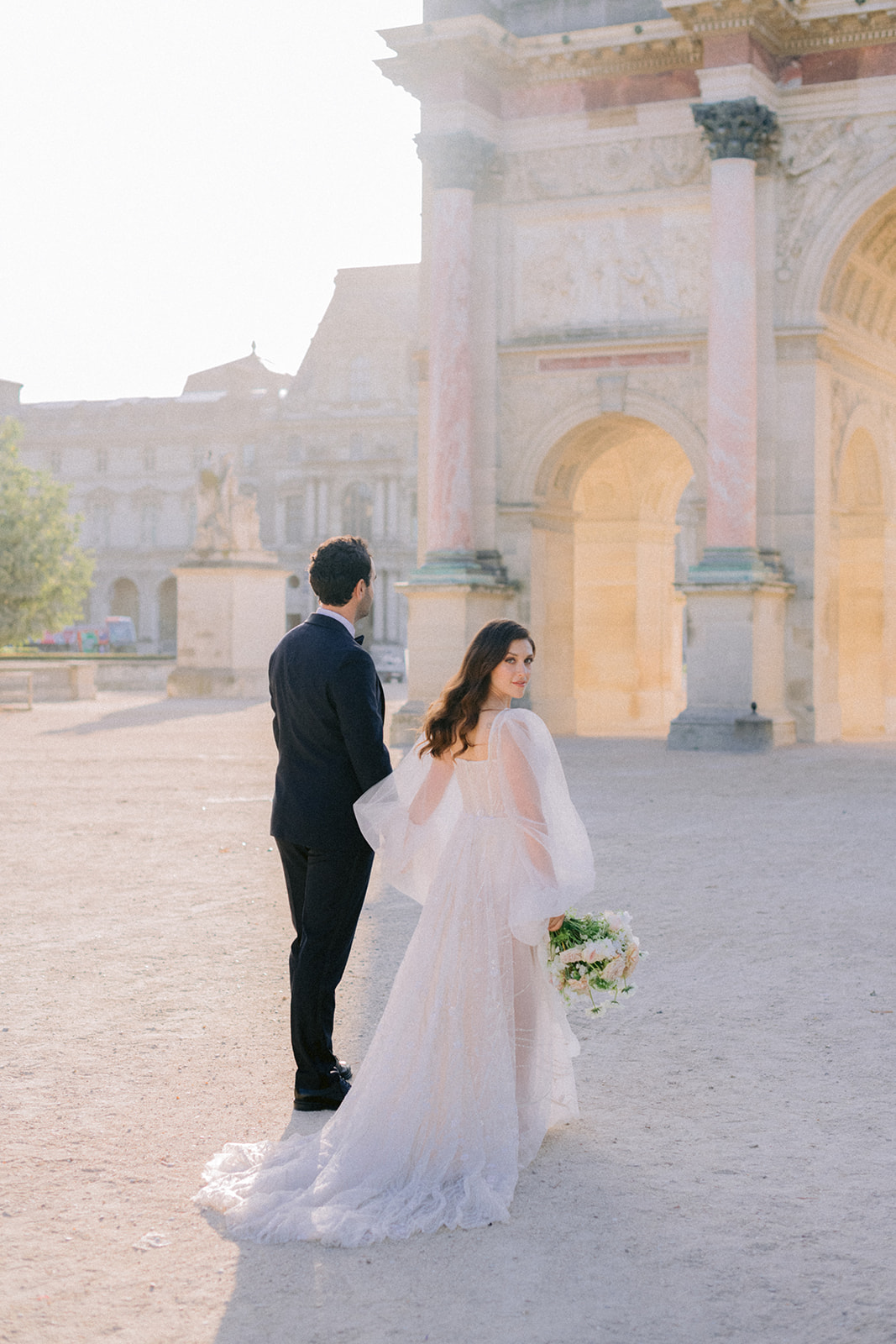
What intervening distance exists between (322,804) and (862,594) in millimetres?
19596

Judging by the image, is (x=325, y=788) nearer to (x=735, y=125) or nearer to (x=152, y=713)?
(x=735, y=125)

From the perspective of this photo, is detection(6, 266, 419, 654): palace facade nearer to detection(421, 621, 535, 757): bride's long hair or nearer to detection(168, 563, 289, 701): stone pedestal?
detection(168, 563, 289, 701): stone pedestal

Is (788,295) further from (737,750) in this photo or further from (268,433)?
(268,433)

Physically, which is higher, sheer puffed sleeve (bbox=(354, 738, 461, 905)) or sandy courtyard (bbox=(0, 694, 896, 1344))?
sheer puffed sleeve (bbox=(354, 738, 461, 905))

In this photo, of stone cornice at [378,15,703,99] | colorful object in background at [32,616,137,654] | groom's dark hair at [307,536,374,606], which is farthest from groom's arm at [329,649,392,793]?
colorful object in background at [32,616,137,654]

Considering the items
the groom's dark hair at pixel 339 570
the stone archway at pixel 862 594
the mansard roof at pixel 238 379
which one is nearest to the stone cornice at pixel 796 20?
the stone archway at pixel 862 594

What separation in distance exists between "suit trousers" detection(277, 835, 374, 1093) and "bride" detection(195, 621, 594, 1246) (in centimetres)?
29

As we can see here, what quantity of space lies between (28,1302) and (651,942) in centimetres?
451

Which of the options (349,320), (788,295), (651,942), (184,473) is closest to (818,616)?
(788,295)

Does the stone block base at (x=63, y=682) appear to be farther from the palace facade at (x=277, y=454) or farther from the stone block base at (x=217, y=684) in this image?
the palace facade at (x=277, y=454)

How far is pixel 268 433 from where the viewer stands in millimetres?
78000

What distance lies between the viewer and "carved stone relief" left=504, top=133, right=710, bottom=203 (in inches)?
839

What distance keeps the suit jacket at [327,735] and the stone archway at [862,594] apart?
61.6 ft

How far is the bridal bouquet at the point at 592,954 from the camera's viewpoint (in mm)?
4816
